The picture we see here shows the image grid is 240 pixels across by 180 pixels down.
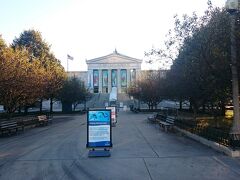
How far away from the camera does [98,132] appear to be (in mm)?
13977

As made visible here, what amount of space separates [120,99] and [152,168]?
298ft

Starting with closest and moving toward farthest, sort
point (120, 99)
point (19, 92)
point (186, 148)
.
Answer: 1. point (186, 148)
2. point (19, 92)
3. point (120, 99)

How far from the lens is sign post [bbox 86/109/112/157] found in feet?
45.7

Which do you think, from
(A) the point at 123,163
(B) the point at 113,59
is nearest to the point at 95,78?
(B) the point at 113,59

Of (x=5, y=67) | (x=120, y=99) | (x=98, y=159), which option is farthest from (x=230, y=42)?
(x=120, y=99)

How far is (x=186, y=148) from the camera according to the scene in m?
15.5

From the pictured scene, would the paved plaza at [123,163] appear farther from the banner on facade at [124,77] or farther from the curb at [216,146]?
the banner on facade at [124,77]

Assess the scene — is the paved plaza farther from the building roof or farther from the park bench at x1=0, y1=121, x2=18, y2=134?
the building roof

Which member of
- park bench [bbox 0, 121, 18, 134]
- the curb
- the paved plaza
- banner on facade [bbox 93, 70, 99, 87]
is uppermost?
banner on facade [bbox 93, 70, 99, 87]

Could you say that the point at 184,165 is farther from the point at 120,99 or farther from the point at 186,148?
the point at 120,99

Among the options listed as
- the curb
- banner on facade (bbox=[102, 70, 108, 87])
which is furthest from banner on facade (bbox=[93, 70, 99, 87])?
the curb

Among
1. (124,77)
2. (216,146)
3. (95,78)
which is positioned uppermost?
(124,77)

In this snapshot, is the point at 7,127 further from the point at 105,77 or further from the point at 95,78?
the point at 105,77

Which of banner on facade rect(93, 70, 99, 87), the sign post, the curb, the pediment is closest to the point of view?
the curb
